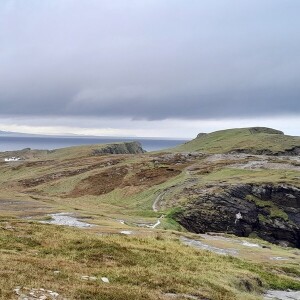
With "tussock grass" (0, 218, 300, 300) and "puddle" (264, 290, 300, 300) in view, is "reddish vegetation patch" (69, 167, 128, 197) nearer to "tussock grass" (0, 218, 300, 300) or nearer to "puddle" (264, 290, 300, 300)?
→ "tussock grass" (0, 218, 300, 300)

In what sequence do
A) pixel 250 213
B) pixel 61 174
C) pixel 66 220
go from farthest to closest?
pixel 61 174, pixel 250 213, pixel 66 220

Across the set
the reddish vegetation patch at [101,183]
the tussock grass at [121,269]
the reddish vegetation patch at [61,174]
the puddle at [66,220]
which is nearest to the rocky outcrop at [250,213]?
the puddle at [66,220]

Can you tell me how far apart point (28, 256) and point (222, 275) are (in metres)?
14.4

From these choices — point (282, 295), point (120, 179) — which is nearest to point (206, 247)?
point (282, 295)

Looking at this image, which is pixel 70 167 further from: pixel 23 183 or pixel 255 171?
pixel 255 171

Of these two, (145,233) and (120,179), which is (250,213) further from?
(120,179)

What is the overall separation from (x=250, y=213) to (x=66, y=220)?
45.2 m

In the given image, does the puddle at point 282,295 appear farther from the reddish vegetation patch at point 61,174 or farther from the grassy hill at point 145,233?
the reddish vegetation patch at point 61,174

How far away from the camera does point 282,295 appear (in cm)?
3341

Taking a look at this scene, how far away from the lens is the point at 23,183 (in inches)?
5684

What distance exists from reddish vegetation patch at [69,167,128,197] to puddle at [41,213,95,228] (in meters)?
53.1

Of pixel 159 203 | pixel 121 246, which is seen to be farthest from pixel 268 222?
pixel 121 246

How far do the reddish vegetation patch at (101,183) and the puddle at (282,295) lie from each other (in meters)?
92.8

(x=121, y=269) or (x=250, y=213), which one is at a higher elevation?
(x=121, y=269)
